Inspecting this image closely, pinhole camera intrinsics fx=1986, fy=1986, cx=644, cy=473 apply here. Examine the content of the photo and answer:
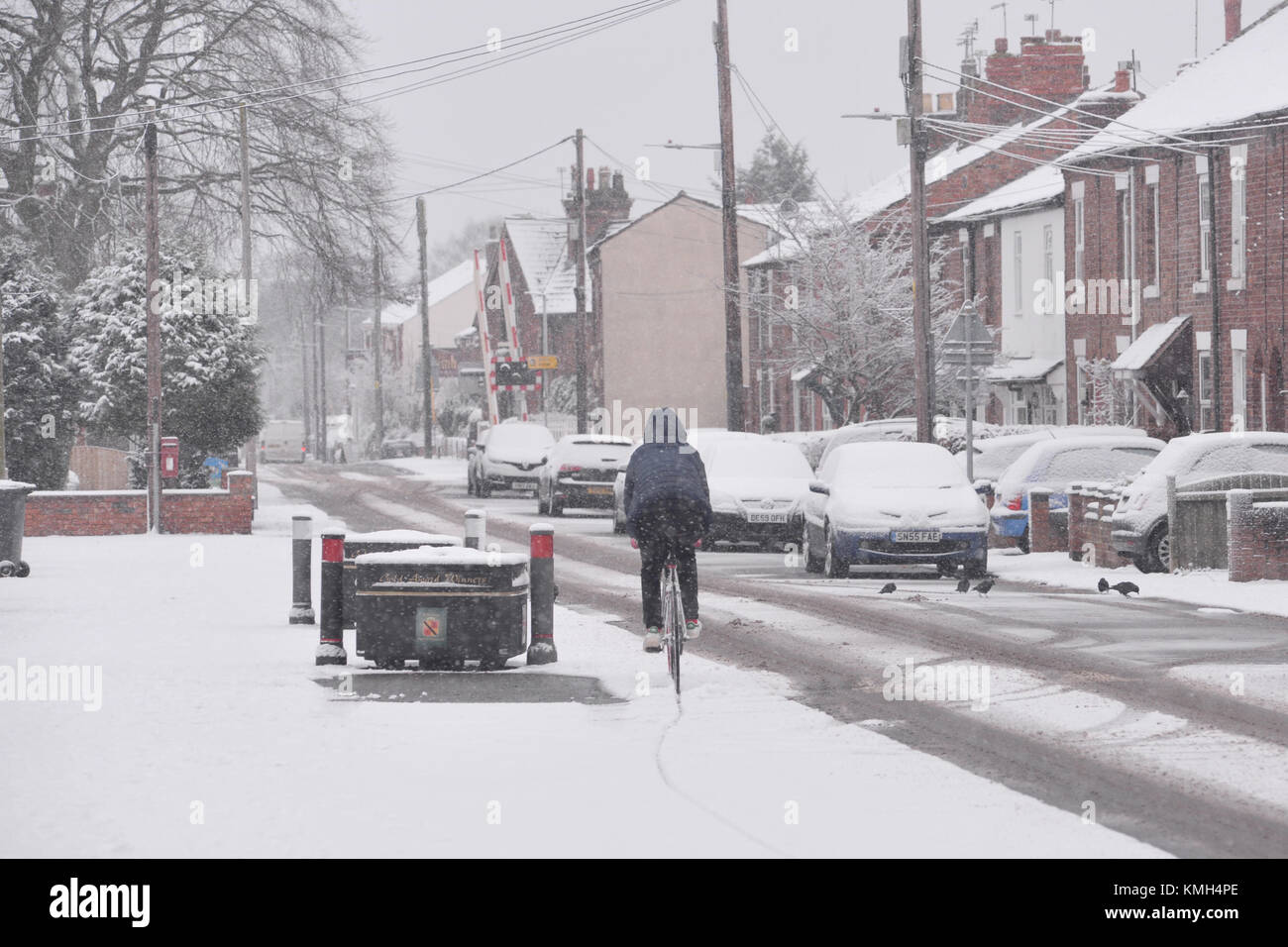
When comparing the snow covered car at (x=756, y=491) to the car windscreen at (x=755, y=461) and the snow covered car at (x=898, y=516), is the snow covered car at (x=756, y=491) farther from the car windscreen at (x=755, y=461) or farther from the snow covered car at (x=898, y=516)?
the snow covered car at (x=898, y=516)

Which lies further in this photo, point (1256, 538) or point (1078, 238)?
point (1078, 238)

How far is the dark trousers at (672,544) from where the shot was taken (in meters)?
12.8

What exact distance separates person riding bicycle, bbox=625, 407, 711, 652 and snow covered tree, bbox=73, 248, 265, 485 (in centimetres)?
2352

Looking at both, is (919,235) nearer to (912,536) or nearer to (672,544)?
(912,536)

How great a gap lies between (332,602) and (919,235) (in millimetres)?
17551

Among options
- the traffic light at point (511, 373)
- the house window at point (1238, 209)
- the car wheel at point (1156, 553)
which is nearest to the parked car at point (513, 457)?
the house window at point (1238, 209)

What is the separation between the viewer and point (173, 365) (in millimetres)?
35688

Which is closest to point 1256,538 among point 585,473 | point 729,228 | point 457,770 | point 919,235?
point 919,235

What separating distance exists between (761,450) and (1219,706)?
1675 cm

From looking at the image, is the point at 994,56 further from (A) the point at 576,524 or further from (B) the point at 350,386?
(B) the point at 350,386
